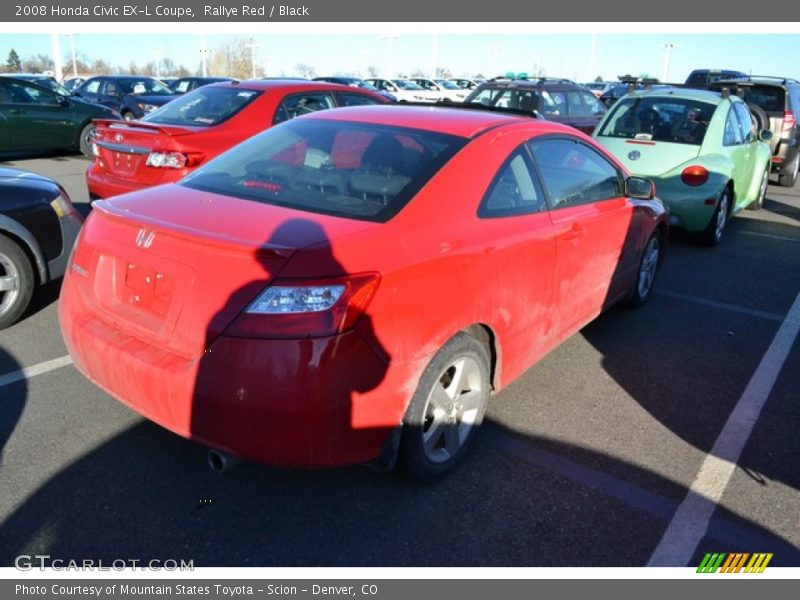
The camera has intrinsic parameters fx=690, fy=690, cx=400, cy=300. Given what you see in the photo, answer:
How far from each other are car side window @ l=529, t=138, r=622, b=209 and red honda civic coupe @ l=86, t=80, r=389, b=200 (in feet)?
11.4

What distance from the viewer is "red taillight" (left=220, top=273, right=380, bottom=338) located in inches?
97.0

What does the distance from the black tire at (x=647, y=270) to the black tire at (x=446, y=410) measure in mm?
2601

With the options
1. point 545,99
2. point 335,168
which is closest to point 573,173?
Result: point 335,168

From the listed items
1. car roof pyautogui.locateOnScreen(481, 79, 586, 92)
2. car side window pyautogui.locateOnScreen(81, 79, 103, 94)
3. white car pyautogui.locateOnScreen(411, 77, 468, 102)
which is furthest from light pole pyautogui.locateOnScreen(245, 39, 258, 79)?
car roof pyautogui.locateOnScreen(481, 79, 586, 92)

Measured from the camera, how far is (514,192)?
3512 mm

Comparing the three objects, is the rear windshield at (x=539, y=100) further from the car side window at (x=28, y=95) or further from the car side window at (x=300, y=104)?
the car side window at (x=28, y=95)

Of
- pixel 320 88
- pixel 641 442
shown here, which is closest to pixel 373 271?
pixel 641 442

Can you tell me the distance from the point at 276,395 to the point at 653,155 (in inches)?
263

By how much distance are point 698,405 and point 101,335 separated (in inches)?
130

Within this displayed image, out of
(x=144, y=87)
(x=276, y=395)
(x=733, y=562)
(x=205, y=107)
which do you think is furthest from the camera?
(x=144, y=87)

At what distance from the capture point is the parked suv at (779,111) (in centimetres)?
1241

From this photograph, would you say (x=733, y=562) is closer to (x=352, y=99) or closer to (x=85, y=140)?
(x=352, y=99)

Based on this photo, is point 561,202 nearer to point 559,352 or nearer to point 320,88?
point 559,352

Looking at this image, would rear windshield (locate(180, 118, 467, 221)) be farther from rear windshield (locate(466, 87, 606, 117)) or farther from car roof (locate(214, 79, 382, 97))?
rear windshield (locate(466, 87, 606, 117))
